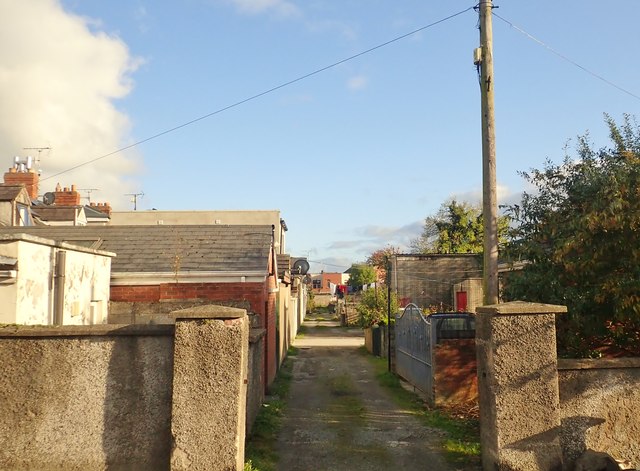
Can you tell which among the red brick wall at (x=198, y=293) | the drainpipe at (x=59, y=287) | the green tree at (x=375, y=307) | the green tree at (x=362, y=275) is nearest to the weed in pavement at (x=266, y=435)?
the red brick wall at (x=198, y=293)

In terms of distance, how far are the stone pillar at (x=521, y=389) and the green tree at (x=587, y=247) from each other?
1.70 meters

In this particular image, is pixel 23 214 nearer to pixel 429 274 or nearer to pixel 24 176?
pixel 24 176

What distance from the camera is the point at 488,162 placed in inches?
358

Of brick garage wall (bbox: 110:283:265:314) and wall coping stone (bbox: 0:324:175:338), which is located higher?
brick garage wall (bbox: 110:283:265:314)

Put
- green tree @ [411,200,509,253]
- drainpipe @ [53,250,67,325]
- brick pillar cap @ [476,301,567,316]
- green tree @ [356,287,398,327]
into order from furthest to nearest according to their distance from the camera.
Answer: green tree @ [411,200,509,253] < green tree @ [356,287,398,327] < drainpipe @ [53,250,67,325] < brick pillar cap @ [476,301,567,316]

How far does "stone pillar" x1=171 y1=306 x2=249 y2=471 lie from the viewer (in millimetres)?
5871

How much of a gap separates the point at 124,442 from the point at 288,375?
11.6 metres

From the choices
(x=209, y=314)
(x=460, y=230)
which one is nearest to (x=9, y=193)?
(x=209, y=314)

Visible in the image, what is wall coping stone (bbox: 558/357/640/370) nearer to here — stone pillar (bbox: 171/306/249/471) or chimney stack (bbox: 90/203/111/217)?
stone pillar (bbox: 171/306/249/471)

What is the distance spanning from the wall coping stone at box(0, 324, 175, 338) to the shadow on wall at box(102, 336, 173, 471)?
0.09m

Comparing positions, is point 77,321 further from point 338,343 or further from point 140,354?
point 338,343

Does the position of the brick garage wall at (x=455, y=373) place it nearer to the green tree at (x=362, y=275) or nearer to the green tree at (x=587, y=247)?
the green tree at (x=587, y=247)

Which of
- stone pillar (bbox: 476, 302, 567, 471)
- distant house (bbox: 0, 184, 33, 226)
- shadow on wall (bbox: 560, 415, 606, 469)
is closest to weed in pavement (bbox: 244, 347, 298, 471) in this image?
stone pillar (bbox: 476, 302, 567, 471)

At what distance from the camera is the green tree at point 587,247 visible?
7453 mm
